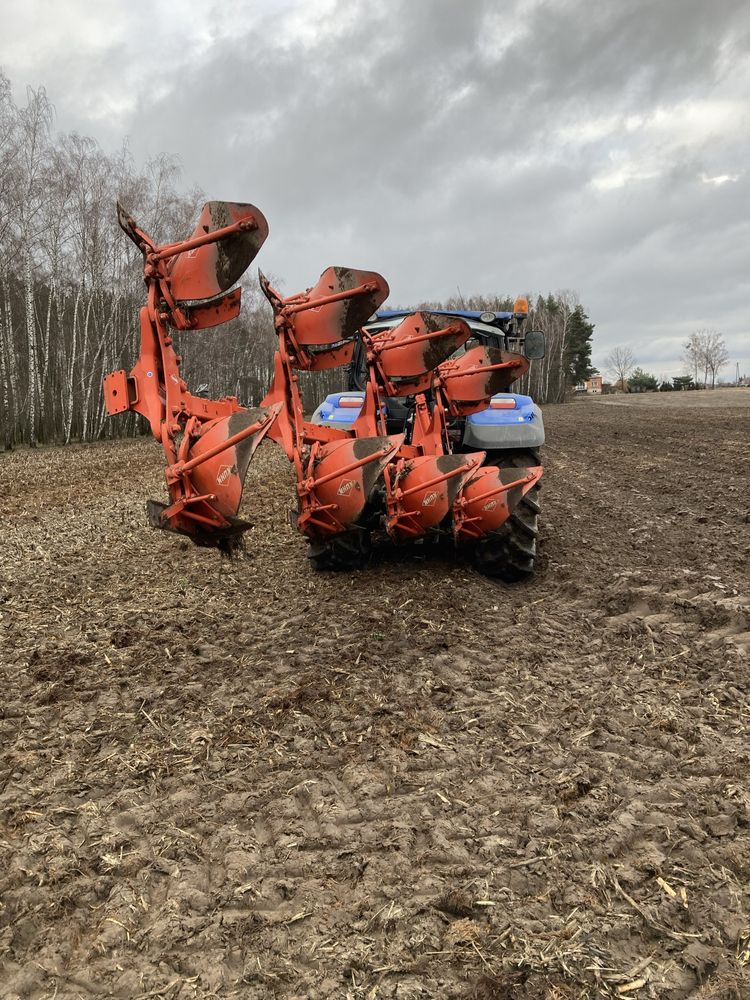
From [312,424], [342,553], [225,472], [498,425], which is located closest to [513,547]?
[498,425]

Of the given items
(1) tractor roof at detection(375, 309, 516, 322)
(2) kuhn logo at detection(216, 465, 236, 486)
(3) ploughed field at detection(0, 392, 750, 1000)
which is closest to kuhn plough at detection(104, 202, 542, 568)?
(2) kuhn logo at detection(216, 465, 236, 486)

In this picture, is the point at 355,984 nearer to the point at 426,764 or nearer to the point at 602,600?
the point at 426,764

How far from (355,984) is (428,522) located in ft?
8.72

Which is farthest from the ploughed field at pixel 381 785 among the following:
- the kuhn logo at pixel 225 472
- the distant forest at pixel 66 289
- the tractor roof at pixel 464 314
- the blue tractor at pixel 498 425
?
the distant forest at pixel 66 289

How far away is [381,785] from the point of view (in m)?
2.29

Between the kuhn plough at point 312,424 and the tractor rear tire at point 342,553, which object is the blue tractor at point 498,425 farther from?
the tractor rear tire at point 342,553

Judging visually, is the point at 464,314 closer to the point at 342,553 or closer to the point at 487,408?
the point at 487,408

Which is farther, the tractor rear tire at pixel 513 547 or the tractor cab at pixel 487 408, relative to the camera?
the tractor cab at pixel 487 408

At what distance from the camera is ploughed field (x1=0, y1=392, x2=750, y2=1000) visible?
162 cm

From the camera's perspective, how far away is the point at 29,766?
96.1 inches

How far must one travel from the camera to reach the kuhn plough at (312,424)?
10.00 ft

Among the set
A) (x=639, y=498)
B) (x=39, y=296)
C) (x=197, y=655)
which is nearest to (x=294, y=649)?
(x=197, y=655)

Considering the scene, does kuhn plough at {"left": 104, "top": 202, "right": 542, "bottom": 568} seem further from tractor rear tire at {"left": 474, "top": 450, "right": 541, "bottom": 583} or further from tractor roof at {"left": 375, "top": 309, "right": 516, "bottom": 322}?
tractor roof at {"left": 375, "top": 309, "right": 516, "bottom": 322}

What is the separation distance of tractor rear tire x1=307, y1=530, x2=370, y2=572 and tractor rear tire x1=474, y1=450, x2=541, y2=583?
796mm
